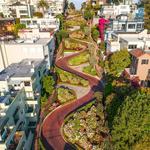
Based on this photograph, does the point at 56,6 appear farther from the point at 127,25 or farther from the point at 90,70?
the point at 90,70

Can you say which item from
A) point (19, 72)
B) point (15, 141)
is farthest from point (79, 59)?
point (15, 141)

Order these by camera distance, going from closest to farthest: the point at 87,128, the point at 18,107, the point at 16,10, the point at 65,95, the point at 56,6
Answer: the point at 18,107 → the point at 87,128 → the point at 65,95 → the point at 16,10 → the point at 56,6

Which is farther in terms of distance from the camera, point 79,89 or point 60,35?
point 60,35

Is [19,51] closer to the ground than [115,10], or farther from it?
closer to the ground

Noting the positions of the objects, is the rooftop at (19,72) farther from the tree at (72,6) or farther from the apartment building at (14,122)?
the tree at (72,6)

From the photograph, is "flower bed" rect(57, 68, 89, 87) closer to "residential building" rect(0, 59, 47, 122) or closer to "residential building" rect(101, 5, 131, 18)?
"residential building" rect(0, 59, 47, 122)

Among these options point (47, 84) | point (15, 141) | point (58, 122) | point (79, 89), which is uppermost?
point (47, 84)
